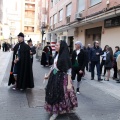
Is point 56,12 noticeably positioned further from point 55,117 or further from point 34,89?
point 55,117

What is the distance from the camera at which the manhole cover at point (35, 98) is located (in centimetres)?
635

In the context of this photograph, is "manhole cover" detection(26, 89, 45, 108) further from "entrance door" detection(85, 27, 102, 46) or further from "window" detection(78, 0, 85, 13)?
"window" detection(78, 0, 85, 13)

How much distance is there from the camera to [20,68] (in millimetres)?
7914

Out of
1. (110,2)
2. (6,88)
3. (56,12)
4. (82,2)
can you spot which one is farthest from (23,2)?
(6,88)

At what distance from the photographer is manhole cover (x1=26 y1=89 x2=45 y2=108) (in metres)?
6.35

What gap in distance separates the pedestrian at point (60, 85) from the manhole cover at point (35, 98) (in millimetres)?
1237

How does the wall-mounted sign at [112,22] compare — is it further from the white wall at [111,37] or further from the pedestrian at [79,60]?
the pedestrian at [79,60]

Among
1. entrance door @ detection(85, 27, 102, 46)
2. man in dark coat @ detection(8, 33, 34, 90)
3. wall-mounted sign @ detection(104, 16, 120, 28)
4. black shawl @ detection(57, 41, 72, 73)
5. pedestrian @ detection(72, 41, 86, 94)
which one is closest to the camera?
black shawl @ detection(57, 41, 72, 73)

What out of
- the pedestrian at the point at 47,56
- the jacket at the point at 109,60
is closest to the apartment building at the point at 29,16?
the pedestrian at the point at 47,56

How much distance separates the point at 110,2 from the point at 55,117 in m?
10.9

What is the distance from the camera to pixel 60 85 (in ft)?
16.5

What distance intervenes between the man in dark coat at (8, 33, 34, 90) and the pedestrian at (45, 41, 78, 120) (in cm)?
292

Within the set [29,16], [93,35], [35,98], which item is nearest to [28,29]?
[29,16]

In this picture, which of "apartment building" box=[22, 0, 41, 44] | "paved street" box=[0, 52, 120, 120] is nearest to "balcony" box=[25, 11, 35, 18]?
"apartment building" box=[22, 0, 41, 44]
